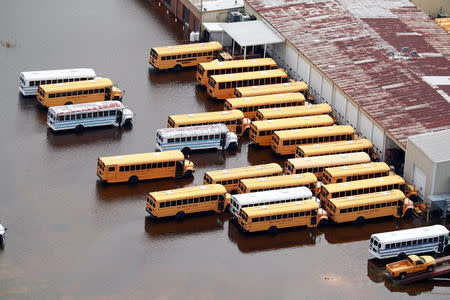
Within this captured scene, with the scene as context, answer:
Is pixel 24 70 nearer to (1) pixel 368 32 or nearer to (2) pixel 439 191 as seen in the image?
(1) pixel 368 32

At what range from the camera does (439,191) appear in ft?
350

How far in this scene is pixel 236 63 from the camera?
5153 inches

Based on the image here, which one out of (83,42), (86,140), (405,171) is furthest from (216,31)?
(405,171)

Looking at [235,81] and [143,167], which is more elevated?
[235,81]

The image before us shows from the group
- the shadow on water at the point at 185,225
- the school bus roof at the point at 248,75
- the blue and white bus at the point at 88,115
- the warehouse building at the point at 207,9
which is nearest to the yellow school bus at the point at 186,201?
the shadow on water at the point at 185,225

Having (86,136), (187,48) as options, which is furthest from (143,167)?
(187,48)

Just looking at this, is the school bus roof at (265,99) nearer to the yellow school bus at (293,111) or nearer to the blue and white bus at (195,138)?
the yellow school bus at (293,111)

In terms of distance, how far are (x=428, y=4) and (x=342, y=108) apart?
121ft

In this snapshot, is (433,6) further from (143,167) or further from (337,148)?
(143,167)

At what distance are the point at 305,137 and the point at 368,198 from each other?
13.7 m

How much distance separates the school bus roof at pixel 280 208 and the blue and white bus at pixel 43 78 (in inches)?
1375

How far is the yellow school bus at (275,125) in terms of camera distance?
117 m

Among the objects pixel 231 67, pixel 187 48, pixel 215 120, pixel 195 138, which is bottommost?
pixel 195 138

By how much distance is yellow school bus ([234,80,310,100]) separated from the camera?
12512cm
